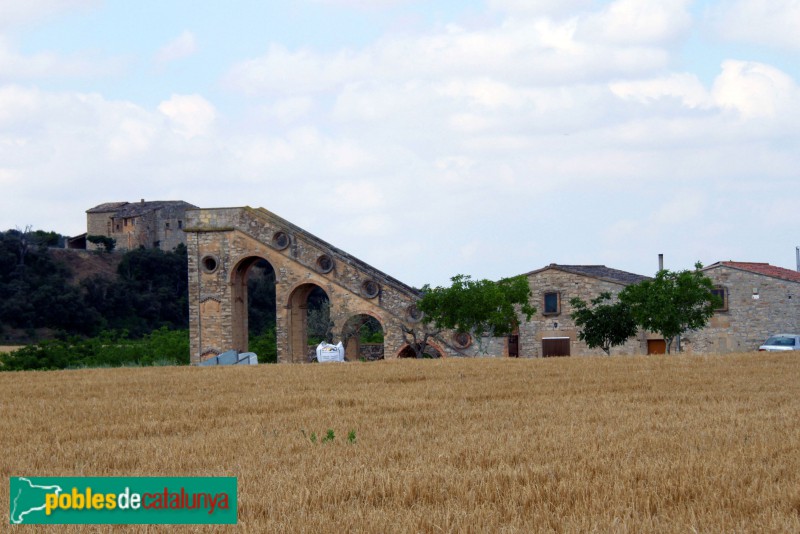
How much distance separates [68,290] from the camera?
77562 millimetres

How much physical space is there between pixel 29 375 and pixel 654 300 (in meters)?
26.5

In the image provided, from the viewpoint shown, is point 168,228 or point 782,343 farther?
point 168,228

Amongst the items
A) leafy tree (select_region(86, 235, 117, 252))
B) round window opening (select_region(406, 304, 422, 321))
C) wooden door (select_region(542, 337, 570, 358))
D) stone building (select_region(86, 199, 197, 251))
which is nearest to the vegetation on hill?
leafy tree (select_region(86, 235, 117, 252))

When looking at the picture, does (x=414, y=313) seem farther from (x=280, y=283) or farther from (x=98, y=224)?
(x=98, y=224)

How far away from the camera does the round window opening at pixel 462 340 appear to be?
139 ft

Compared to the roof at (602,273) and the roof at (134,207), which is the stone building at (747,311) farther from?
the roof at (134,207)

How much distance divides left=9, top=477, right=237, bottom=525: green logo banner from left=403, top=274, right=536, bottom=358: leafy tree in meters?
33.6

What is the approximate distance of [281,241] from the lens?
44469 mm

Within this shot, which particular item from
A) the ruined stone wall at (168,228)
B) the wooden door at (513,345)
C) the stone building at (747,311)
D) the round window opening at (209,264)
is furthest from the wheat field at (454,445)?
the ruined stone wall at (168,228)

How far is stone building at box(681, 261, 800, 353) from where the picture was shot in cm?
5044

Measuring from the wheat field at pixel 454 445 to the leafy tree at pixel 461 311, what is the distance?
18.8 meters

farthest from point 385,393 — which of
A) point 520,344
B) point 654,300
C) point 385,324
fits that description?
point 520,344

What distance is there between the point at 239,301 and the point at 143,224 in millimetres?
59913

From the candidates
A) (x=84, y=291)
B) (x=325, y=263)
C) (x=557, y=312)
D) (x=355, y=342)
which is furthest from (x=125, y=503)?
(x=84, y=291)
